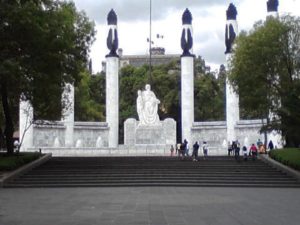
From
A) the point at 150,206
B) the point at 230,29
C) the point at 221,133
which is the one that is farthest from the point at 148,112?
the point at 150,206

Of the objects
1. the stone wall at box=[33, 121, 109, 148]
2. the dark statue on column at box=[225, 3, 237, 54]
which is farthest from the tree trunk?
the dark statue on column at box=[225, 3, 237, 54]

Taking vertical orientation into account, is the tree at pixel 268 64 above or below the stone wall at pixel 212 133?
above

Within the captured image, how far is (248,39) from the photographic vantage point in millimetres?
35156

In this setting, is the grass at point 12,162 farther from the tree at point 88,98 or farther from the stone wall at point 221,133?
the tree at point 88,98

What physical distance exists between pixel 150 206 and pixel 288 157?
15.1 meters

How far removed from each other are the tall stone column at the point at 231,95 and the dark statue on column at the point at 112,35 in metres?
10.9

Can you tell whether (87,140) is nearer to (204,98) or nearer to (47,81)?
(204,98)

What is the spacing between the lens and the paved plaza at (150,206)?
13.6 metres

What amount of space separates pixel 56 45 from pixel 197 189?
10174 mm

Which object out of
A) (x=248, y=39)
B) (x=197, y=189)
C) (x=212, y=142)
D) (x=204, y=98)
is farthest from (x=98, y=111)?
(x=197, y=189)

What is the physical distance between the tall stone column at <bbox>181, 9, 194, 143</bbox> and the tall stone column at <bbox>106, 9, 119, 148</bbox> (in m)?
6.43

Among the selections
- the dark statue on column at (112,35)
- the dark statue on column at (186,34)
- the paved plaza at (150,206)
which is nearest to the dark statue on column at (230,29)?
the dark statue on column at (186,34)

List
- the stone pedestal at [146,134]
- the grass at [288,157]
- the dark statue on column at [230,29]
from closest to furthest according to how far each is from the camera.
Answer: the grass at [288,157], the stone pedestal at [146,134], the dark statue on column at [230,29]

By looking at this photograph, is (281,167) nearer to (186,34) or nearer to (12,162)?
(12,162)
